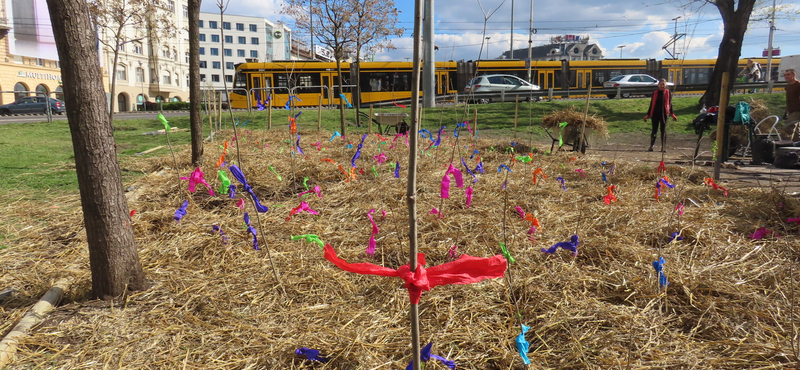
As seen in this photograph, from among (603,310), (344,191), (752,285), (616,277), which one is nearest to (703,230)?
(752,285)

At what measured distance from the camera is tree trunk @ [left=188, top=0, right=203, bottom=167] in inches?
204

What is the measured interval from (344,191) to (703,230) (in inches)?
118

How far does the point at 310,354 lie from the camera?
1.72 meters

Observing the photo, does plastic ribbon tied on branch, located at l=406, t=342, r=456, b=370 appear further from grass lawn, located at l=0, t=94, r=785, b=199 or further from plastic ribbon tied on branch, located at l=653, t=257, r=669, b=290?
grass lawn, located at l=0, t=94, r=785, b=199

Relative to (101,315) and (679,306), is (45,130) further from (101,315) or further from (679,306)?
(679,306)

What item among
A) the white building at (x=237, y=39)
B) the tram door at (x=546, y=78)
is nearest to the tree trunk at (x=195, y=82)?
the tram door at (x=546, y=78)

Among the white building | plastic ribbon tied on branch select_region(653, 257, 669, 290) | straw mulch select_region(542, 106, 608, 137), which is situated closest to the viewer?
plastic ribbon tied on branch select_region(653, 257, 669, 290)

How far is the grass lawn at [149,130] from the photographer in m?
5.33

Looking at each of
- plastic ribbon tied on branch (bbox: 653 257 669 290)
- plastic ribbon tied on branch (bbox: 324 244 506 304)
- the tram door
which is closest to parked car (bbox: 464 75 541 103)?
the tram door

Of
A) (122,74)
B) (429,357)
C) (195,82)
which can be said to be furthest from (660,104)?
(122,74)

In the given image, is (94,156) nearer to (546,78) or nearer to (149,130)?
(149,130)

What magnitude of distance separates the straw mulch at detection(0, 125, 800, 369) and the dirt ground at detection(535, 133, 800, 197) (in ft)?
4.30

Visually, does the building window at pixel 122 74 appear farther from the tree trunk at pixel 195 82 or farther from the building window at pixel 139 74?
the tree trunk at pixel 195 82

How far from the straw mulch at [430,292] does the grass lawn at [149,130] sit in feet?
3.94
